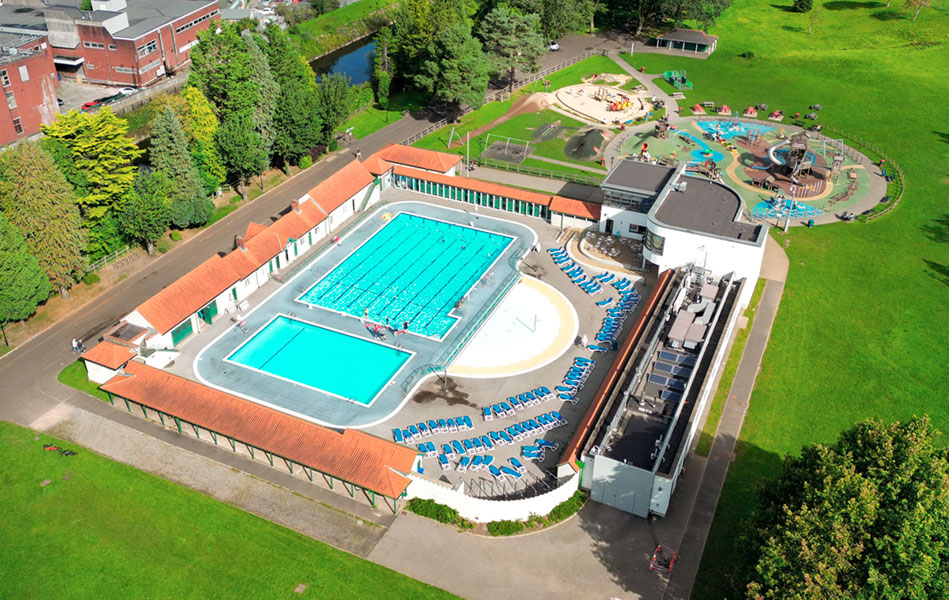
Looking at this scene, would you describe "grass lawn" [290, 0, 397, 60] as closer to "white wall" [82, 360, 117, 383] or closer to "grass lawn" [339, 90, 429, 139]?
"grass lawn" [339, 90, 429, 139]

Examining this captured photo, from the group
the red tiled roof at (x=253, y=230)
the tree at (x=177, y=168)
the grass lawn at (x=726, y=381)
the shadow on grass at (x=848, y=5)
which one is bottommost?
the grass lawn at (x=726, y=381)

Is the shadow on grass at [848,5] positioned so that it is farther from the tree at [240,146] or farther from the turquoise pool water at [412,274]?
the tree at [240,146]

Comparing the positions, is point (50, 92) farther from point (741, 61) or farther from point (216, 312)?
point (741, 61)

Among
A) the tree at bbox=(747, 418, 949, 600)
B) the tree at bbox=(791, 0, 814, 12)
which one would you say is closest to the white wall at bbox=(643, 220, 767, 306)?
the tree at bbox=(747, 418, 949, 600)

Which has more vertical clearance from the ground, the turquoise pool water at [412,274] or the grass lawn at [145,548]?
the turquoise pool water at [412,274]

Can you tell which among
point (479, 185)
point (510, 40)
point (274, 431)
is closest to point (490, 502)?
point (274, 431)

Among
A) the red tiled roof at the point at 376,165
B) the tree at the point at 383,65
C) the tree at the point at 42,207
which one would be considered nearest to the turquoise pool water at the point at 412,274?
the red tiled roof at the point at 376,165

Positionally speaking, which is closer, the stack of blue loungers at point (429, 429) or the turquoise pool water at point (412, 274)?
the stack of blue loungers at point (429, 429)
